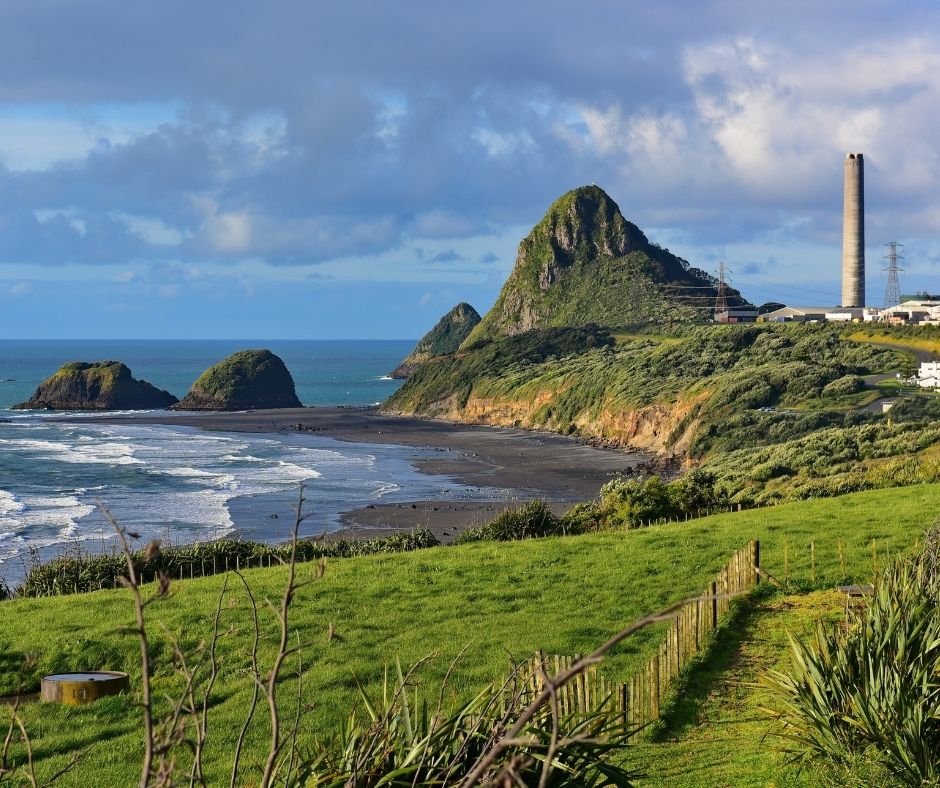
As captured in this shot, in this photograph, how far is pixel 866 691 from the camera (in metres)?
→ 12.0

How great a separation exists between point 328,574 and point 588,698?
37.5 feet

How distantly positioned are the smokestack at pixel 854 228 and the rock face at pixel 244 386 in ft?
230

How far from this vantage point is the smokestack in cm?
14012

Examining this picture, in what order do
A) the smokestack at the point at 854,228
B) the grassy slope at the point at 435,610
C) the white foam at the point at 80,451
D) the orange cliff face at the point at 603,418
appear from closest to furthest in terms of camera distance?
the grassy slope at the point at 435,610 < the white foam at the point at 80,451 < the orange cliff face at the point at 603,418 < the smokestack at the point at 854,228

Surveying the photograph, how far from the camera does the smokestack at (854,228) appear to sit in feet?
460

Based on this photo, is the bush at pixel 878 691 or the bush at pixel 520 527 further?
the bush at pixel 520 527

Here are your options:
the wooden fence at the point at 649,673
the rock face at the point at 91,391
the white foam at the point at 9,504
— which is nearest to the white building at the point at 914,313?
the rock face at the point at 91,391

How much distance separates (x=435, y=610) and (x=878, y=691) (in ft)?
35.4

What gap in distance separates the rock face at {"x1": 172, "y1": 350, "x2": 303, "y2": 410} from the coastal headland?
6939mm

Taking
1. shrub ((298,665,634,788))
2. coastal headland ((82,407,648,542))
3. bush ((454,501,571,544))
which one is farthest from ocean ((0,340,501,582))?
shrub ((298,665,634,788))

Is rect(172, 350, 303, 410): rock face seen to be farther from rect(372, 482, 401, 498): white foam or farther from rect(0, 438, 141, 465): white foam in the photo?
rect(372, 482, 401, 498): white foam

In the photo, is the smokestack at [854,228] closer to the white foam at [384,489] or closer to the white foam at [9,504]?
the white foam at [384,489]

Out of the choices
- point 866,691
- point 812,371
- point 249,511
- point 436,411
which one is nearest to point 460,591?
point 866,691

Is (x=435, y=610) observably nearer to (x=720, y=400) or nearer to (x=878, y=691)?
(x=878, y=691)
